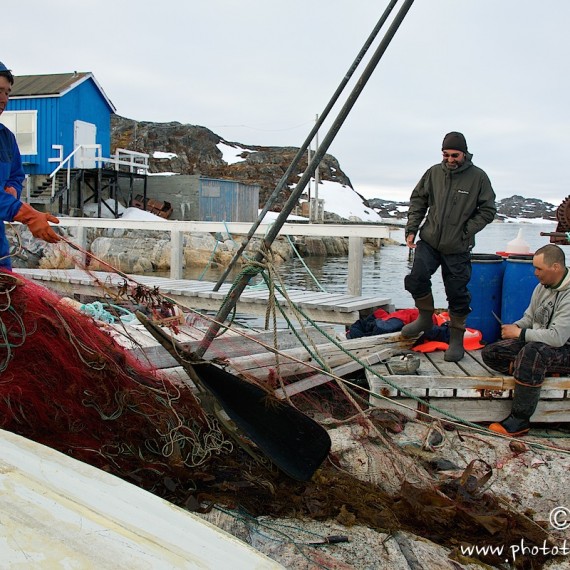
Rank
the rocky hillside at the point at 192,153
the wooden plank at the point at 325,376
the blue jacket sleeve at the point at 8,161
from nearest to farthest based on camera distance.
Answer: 1. the blue jacket sleeve at the point at 8,161
2. the wooden plank at the point at 325,376
3. the rocky hillside at the point at 192,153

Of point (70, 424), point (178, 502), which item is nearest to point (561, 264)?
point (178, 502)

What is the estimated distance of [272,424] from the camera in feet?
11.9

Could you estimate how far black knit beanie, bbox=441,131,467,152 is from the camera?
17.5 feet

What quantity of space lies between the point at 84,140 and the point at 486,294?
27.5 meters

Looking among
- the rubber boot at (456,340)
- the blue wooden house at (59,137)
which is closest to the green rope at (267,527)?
the rubber boot at (456,340)

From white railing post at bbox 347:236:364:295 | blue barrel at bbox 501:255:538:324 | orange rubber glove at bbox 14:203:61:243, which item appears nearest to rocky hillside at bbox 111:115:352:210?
white railing post at bbox 347:236:364:295

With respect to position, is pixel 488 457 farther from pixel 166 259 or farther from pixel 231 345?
pixel 166 259

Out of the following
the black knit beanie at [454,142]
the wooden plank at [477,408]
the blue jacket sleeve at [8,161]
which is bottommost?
the wooden plank at [477,408]

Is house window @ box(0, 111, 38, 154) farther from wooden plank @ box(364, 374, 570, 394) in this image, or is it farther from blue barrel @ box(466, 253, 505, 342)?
wooden plank @ box(364, 374, 570, 394)

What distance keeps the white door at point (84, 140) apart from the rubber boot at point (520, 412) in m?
26.0

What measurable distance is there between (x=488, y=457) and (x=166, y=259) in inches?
884

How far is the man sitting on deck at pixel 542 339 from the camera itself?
181 inches

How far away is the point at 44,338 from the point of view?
11.0 feet

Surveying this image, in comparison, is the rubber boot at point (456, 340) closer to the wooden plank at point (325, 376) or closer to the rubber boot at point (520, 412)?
the wooden plank at point (325, 376)
